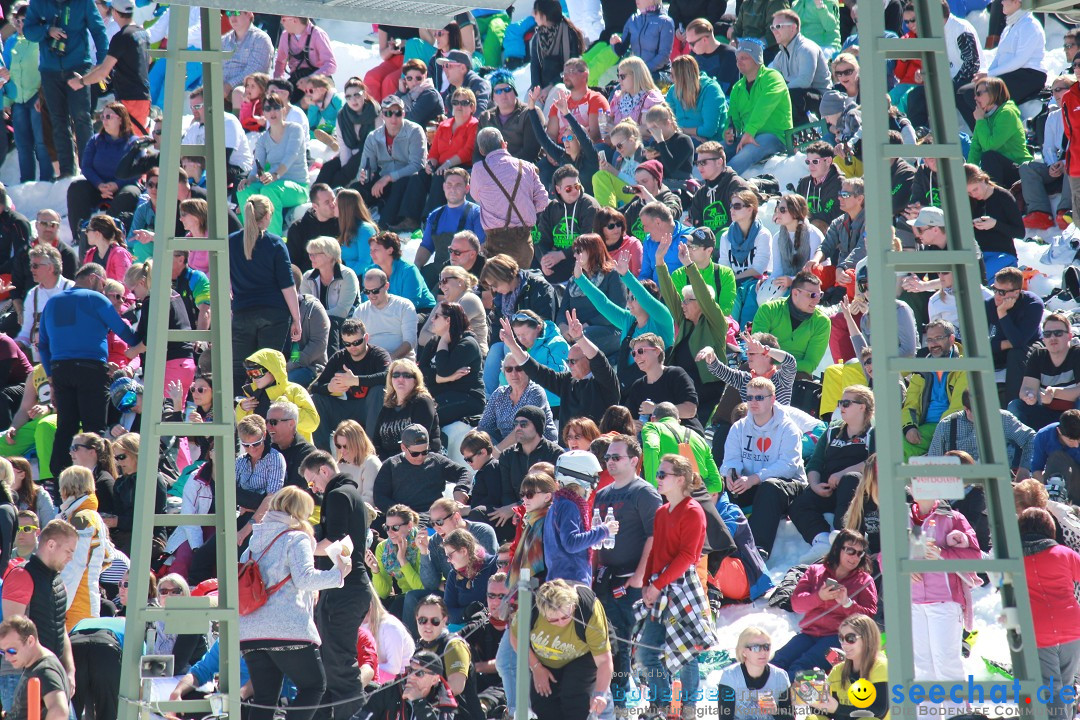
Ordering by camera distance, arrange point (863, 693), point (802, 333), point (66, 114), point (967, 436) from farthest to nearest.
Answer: point (66, 114)
point (802, 333)
point (967, 436)
point (863, 693)

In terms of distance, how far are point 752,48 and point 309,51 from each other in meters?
5.35

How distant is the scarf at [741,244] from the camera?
12047 mm

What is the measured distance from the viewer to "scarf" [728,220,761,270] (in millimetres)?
12047

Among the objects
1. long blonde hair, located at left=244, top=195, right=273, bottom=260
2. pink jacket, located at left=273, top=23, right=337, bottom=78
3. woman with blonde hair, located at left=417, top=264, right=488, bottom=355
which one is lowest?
woman with blonde hair, located at left=417, top=264, right=488, bottom=355

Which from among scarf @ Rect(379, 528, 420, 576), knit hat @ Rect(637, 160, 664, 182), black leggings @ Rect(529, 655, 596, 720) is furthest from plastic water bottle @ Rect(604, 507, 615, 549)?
knit hat @ Rect(637, 160, 664, 182)

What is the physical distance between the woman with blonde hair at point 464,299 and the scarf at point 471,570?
2.66m

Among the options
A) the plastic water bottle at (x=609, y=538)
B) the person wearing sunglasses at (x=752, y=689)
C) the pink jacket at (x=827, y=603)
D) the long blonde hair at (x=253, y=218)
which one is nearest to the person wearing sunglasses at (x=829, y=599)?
the pink jacket at (x=827, y=603)

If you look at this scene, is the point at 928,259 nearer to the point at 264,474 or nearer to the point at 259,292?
the point at 264,474

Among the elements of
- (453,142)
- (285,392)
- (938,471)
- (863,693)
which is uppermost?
(453,142)

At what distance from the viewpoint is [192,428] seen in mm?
5797

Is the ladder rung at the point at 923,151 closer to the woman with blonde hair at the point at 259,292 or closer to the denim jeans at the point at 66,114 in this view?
the woman with blonde hair at the point at 259,292

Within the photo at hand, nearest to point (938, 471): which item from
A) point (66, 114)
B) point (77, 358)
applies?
point (77, 358)

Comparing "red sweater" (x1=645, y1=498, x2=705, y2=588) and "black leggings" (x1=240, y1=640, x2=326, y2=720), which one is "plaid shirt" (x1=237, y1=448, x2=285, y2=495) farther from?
"red sweater" (x1=645, y1=498, x2=705, y2=588)

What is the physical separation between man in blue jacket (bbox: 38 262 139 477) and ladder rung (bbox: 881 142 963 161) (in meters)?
7.66
